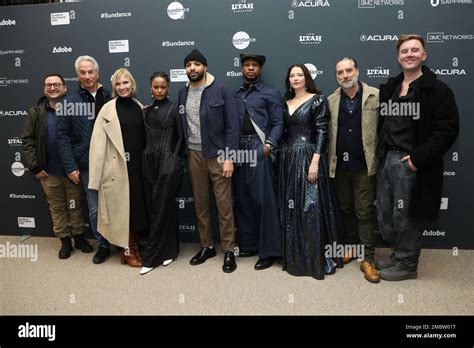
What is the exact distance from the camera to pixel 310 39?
3.11 m

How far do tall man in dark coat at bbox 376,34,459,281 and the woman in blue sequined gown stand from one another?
0.41 m

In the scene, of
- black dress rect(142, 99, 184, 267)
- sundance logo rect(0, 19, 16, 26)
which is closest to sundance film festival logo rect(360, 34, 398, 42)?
black dress rect(142, 99, 184, 267)

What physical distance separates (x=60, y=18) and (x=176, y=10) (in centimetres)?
118

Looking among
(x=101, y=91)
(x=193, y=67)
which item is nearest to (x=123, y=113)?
(x=101, y=91)

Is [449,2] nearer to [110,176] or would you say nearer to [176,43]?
[176,43]

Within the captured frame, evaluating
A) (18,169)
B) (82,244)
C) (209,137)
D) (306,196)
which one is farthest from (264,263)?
(18,169)

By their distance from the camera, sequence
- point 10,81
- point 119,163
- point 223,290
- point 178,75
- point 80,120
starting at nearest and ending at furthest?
1. point 223,290
2. point 119,163
3. point 80,120
4. point 178,75
5. point 10,81

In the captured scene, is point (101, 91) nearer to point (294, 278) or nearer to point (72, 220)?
point (72, 220)

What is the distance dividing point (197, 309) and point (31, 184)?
2529 millimetres

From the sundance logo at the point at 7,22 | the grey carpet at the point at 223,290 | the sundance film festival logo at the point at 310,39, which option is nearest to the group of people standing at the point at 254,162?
the grey carpet at the point at 223,290

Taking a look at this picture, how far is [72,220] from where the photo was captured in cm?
326

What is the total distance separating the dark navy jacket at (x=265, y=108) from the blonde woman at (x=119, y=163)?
2.91 feet

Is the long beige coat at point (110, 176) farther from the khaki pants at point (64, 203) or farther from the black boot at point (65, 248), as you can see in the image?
the black boot at point (65, 248)

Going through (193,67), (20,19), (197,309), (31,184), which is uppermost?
(20,19)
